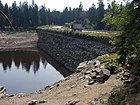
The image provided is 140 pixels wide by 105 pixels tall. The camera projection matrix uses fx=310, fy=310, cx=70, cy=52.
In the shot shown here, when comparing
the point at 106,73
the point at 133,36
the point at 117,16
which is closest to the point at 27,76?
the point at 106,73

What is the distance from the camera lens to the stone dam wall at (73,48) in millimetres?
40875

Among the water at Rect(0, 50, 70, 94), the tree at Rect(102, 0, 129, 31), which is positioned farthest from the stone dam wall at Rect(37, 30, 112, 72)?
the tree at Rect(102, 0, 129, 31)

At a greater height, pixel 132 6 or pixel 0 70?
pixel 132 6

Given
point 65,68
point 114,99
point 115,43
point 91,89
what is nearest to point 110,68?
point 91,89

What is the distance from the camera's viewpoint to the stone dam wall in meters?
40.9

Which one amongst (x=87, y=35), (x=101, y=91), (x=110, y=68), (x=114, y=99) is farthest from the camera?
(x=87, y=35)

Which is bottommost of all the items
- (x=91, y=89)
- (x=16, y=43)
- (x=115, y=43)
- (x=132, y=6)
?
(x=16, y=43)

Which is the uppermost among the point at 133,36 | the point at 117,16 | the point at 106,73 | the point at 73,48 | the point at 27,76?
the point at 117,16

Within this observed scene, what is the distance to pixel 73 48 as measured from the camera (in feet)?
186

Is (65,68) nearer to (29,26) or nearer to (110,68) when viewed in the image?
(110,68)

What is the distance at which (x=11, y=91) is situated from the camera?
38.5 m

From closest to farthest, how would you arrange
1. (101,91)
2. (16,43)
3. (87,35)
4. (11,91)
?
1. (101,91)
2. (11,91)
3. (87,35)
4. (16,43)

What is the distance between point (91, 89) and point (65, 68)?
38094mm

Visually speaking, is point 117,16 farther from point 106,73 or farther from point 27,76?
point 27,76
